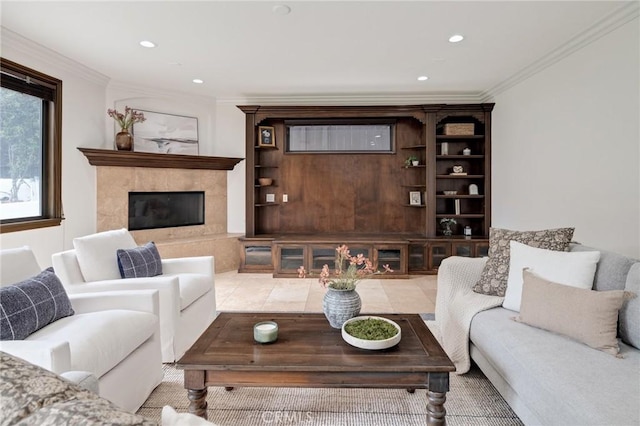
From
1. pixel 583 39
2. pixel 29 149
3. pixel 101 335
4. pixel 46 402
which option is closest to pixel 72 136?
pixel 29 149

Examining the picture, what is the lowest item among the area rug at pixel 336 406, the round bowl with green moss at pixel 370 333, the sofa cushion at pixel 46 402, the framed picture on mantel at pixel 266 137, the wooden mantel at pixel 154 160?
the area rug at pixel 336 406

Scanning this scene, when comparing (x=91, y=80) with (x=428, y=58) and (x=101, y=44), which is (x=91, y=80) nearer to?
(x=101, y=44)

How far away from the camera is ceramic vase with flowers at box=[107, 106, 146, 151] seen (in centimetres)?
427

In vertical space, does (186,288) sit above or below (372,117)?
below

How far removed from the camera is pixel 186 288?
Result: 261 cm

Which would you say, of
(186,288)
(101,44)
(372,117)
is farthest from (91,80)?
(372,117)

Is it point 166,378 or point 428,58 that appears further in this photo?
point 428,58

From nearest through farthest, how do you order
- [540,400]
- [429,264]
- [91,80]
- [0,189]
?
[540,400]
[0,189]
[91,80]
[429,264]

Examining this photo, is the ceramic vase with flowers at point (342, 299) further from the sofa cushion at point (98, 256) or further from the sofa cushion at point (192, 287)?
the sofa cushion at point (98, 256)

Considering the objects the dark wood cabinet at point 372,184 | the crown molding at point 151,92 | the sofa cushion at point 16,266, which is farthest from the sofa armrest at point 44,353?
the crown molding at point 151,92

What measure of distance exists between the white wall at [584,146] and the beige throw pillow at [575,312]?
132 cm

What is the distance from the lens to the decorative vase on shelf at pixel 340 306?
1873 mm

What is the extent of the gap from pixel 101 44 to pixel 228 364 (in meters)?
3.36

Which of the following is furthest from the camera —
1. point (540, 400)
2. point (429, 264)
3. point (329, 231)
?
point (329, 231)
